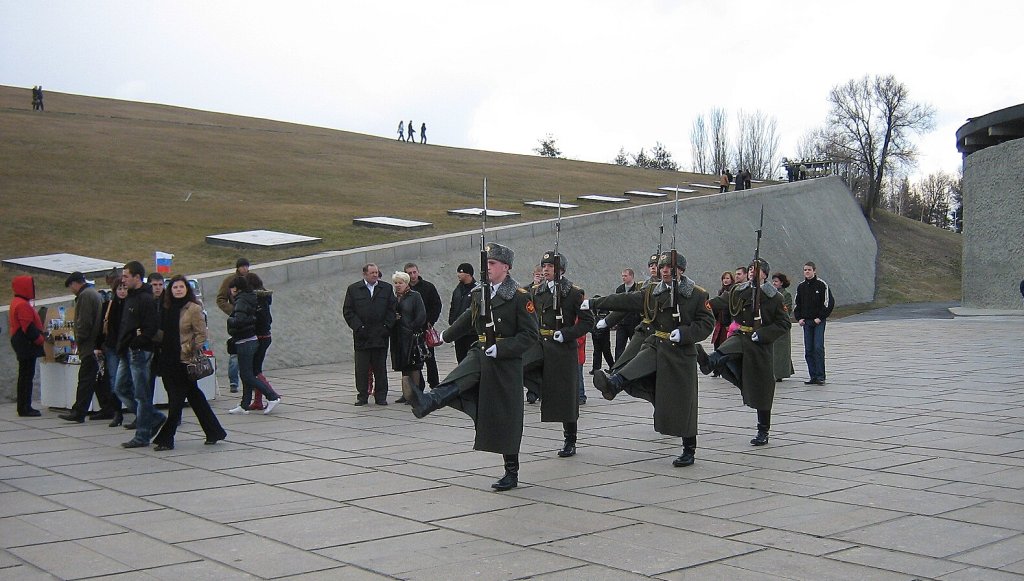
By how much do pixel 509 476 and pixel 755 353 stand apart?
3.38 meters

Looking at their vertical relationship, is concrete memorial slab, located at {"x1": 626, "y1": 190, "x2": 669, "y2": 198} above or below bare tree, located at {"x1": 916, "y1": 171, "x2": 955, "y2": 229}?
below

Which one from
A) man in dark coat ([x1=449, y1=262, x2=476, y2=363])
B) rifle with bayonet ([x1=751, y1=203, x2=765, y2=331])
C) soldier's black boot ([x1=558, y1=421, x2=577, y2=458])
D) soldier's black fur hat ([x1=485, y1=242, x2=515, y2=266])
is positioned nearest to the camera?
soldier's black fur hat ([x1=485, y1=242, x2=515, y2=266])

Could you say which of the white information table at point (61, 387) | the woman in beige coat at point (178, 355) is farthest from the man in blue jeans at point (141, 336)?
the white information table at point (61, 387)

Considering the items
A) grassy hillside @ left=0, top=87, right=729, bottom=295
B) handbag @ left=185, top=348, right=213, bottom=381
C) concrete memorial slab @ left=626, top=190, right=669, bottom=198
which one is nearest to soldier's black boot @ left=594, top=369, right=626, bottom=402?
handbag @ left=185, top=348, right=213, bottom=381

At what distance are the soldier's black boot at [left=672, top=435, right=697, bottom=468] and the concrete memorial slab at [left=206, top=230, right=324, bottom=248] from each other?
13387 mm

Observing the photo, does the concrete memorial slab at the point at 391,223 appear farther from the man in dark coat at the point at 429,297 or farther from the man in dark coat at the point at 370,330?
the man in dark coat at the point at 370,330

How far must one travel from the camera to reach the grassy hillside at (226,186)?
65.6 ft

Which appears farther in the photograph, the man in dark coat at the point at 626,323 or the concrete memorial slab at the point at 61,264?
the concrete memorial slab at the point at 61,264

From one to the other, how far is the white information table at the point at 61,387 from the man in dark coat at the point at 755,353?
6420 millimetres

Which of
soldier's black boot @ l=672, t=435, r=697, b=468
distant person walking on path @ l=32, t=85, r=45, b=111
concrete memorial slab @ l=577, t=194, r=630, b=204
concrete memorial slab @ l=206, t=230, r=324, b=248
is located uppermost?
distant person walking on path @ l=32, t=85, r=45, b=111

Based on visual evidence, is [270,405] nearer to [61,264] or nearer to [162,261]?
[162,261]

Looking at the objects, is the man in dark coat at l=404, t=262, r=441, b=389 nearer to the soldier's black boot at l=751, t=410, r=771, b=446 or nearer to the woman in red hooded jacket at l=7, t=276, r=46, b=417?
the woman in red hooded jacket at l=7, t=276, r=46, b=417

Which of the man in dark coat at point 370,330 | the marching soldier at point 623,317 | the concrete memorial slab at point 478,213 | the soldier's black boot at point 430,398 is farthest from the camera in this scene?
the concrete memorial slab at point 478,213

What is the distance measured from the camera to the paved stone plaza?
5.41 metres
